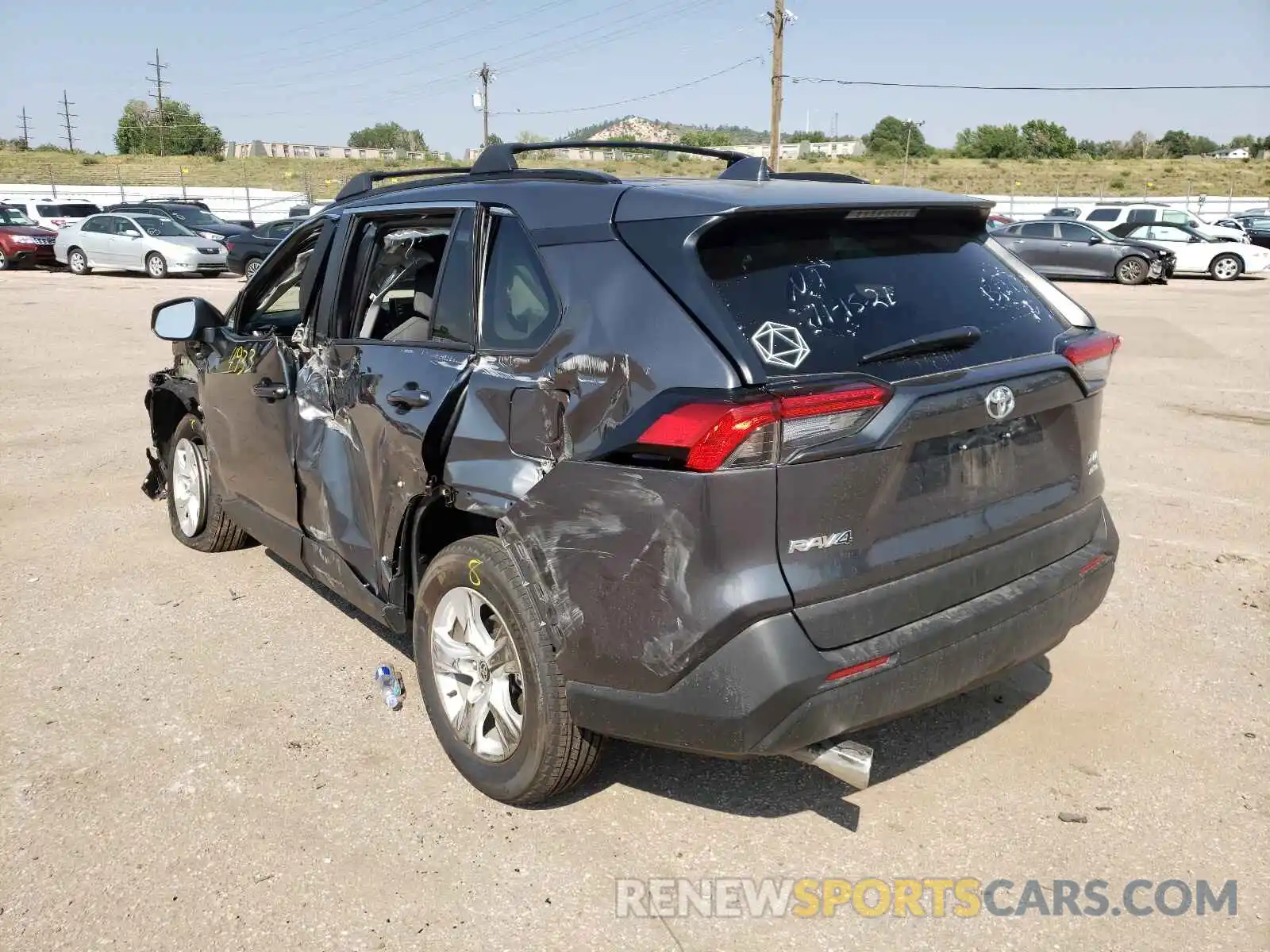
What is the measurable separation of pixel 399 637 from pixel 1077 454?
2727mm

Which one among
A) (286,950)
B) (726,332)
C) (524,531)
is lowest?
(286,950)

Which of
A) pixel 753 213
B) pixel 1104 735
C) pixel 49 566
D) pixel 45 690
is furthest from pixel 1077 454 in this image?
pixel 49 566

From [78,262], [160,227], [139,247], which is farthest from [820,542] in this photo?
A: [78,262]

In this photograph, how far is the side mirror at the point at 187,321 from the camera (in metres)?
4.74

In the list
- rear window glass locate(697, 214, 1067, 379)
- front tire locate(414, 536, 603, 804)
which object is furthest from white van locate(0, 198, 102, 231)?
rear window glass locate(697, 214, 1067, 379)

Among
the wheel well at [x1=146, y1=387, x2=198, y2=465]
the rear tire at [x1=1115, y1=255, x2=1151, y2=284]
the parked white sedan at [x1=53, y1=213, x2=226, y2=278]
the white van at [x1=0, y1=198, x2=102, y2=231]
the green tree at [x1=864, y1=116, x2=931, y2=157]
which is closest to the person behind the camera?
the wheel well at [x1=146, y1=387, x2=198, y2=465]

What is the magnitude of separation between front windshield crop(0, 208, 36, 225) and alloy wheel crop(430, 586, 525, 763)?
31472 millimetres

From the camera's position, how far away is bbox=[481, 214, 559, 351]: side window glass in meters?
3.00

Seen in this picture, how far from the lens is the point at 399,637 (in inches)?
172

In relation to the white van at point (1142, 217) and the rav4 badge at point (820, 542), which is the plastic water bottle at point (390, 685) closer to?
the rav4 badge at point (820, 542)

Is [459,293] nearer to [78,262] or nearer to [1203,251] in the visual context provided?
[78,262]

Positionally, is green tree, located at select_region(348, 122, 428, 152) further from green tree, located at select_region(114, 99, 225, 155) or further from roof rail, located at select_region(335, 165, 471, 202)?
roof rail, located at select_region(335, 165, 471, 202)

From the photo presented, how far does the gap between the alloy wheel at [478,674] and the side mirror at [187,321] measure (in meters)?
2.27

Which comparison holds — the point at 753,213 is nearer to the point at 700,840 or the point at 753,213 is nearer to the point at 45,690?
the point at 700,840
